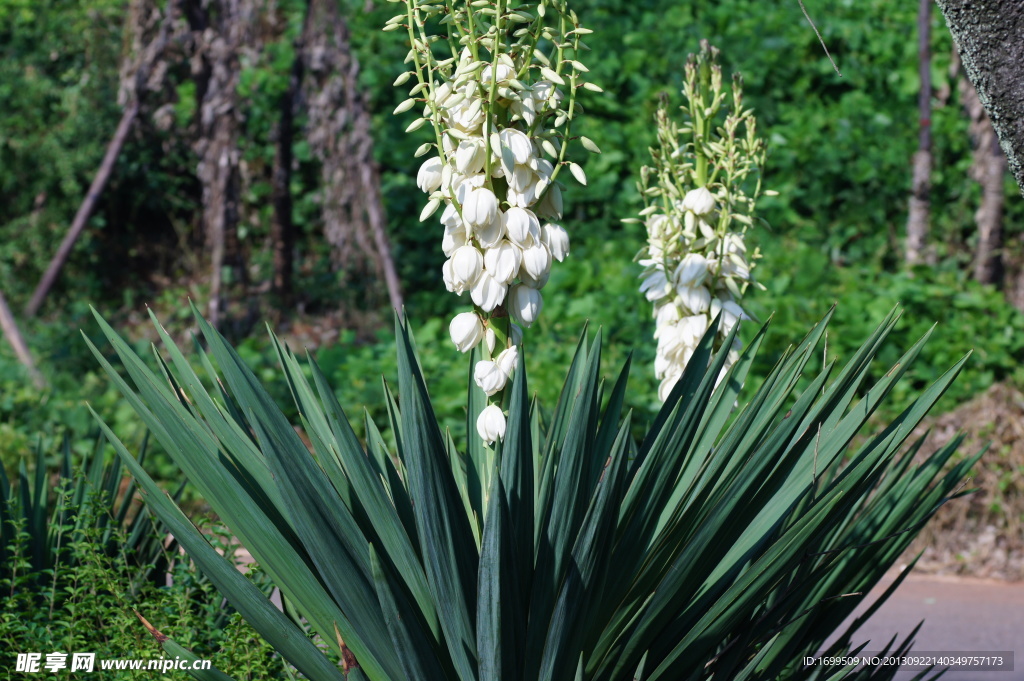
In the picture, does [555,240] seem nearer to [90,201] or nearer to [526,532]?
[526,532]

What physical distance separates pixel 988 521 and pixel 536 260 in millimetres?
3465

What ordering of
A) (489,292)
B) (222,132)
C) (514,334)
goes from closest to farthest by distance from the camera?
(489,292)
(514,334)
(222,132)

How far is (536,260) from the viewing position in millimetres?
1364

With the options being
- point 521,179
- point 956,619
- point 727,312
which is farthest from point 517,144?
point 956,619

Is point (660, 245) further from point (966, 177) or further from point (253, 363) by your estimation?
point (966, 177)

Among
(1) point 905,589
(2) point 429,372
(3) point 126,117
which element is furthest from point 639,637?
(3) point 126,117

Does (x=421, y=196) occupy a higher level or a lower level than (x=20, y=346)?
higher

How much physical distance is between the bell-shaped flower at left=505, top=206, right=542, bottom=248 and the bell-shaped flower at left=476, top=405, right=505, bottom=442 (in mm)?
279

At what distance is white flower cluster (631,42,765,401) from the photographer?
6.15 ft

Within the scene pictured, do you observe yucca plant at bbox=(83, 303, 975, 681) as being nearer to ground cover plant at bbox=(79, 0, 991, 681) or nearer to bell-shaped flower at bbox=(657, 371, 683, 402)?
ground cover plant at bbox=(79, 0, 991, 681)

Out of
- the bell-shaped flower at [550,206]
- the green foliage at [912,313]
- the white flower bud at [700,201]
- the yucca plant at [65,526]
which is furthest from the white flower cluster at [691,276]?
the green foliage at [912,313]

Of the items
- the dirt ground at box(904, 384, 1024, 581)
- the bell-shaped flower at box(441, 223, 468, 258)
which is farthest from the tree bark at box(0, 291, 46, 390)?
the dirt ground at box(904, 384, 1024, 581)

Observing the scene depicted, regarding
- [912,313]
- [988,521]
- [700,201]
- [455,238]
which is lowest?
[988,521]

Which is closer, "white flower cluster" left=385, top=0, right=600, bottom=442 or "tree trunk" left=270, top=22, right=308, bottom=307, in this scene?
"white flower cluster" left=385, top=0, right=600, bottom=442
